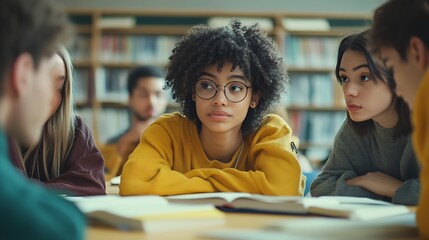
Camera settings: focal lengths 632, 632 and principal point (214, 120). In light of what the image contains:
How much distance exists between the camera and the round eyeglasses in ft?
6.61

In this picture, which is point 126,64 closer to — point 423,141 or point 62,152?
point 62,152

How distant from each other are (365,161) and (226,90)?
0.50m

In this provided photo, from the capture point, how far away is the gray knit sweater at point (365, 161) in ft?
6.17

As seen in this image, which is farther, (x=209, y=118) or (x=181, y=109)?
(x=181, y=109)

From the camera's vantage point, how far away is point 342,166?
2033mm

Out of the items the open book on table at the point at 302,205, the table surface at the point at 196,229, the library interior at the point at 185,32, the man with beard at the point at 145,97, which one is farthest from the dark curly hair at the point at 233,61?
the library interior at the point at 185,32

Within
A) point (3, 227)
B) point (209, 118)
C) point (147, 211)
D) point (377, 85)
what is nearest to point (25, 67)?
point (3, 227)

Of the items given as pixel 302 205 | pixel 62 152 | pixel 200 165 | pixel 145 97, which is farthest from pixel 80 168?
pixel 145 97

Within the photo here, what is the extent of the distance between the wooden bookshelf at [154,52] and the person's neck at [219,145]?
3.38m

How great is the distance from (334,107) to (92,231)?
4.56 meters

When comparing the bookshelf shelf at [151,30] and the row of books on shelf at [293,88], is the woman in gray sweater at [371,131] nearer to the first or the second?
the row of books on shelf at [293,88]

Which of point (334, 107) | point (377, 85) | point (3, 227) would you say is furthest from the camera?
point (334, 107)

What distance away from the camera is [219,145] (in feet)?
6.90

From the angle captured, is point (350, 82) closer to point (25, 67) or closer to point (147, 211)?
point (147, 211)
